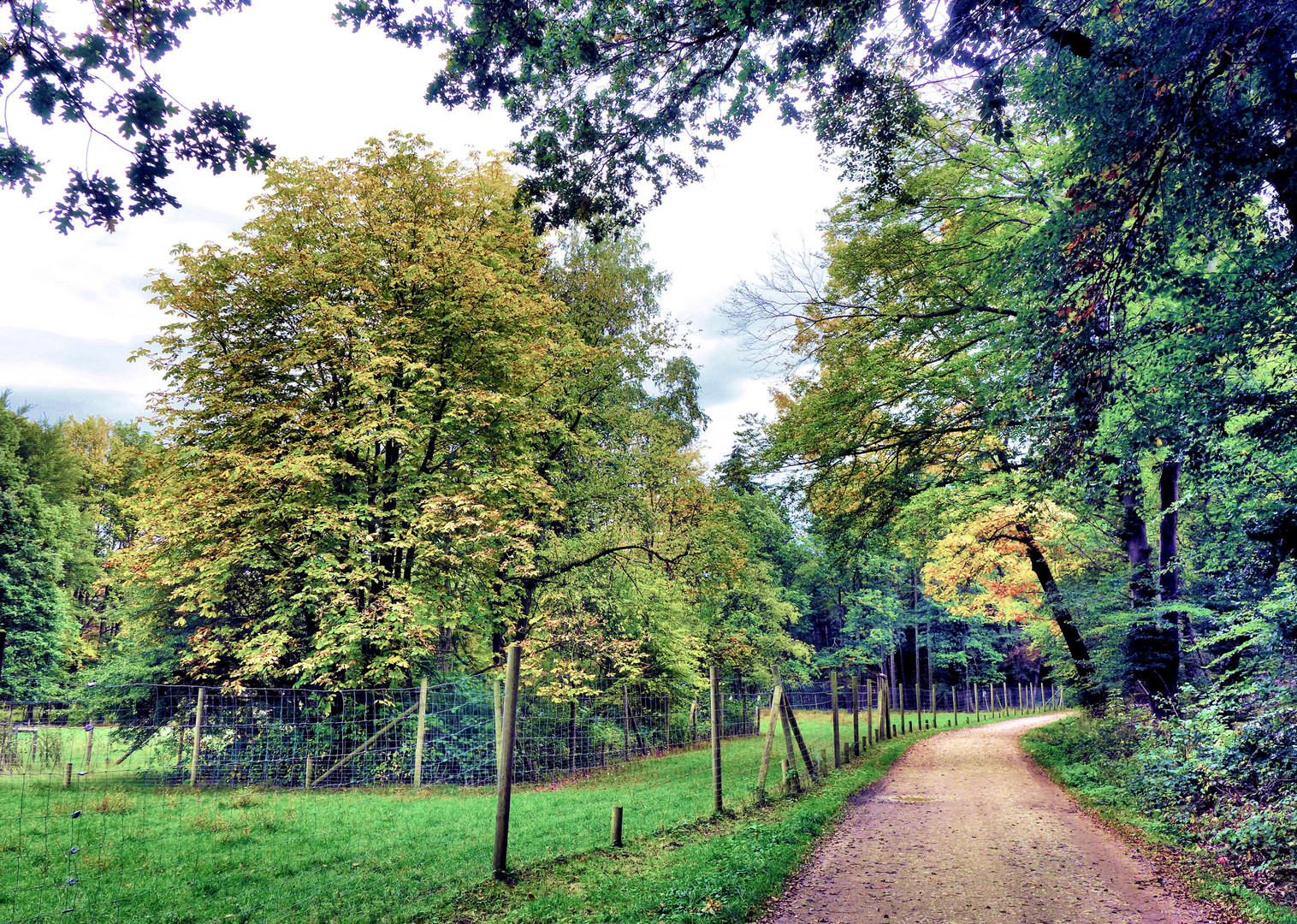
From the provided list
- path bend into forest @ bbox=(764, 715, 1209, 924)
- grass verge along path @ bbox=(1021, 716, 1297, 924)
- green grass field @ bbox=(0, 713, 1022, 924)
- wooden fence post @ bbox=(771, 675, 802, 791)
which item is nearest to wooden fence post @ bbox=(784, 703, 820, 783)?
wooden fence post @ bbox=(771, 675, 802, 791)

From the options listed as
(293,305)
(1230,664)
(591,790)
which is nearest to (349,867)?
(591,790)

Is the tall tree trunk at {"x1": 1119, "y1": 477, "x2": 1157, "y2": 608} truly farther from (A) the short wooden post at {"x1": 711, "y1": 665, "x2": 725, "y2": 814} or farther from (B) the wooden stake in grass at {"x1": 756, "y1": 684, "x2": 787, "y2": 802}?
(A) the short wooden post at {"x1": 711, "y1": 665, "x2": 725, "y2": 814}

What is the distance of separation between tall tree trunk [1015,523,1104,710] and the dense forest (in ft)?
0.48

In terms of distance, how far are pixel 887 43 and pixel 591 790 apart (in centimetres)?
1061

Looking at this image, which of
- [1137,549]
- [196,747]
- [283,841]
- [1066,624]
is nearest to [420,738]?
[196,747]

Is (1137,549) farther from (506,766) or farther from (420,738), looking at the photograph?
(420,738)

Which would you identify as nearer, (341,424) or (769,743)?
(769,743)

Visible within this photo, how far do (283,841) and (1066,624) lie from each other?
50.6 ft

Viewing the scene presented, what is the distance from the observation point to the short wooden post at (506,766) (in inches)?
223

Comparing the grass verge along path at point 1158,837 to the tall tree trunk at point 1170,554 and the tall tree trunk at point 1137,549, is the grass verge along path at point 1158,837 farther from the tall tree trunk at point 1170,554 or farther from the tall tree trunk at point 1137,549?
the tall tree trunk at point 1137,549

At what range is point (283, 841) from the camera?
7410mm

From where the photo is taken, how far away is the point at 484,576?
1359 cm

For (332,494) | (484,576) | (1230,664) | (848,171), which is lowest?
(1230,664)

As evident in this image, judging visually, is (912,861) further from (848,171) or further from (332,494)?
(332,494)
